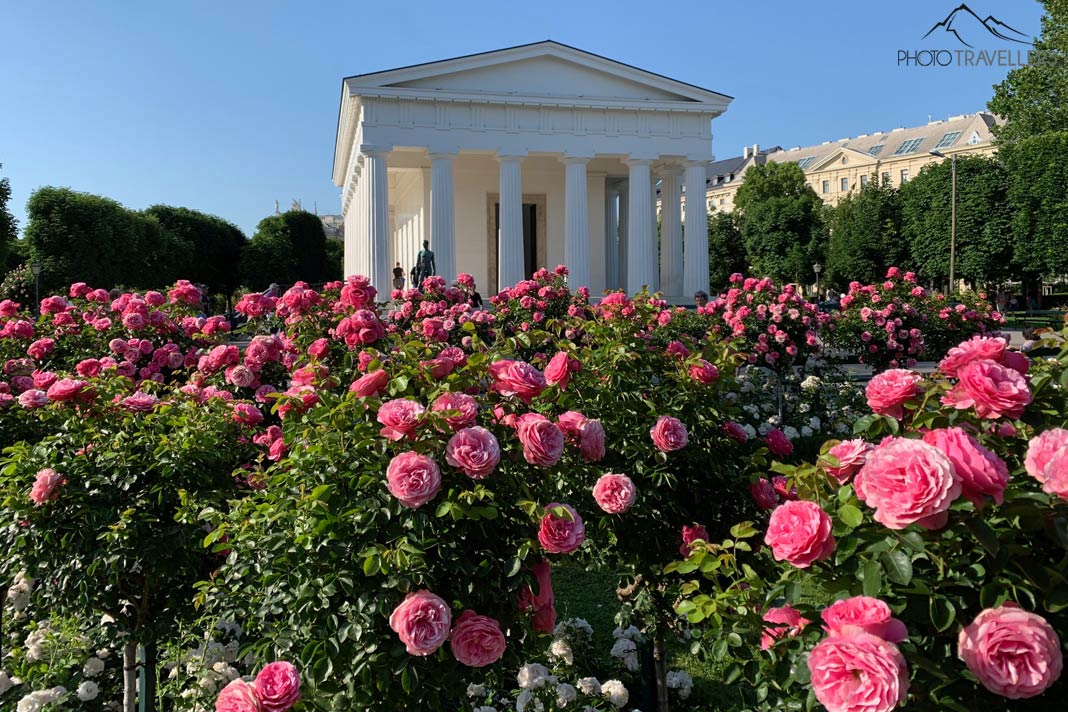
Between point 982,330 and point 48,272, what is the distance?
42989mm

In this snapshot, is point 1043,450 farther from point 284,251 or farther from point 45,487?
point 284,251

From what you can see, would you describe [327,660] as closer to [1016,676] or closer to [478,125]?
[1016,676]

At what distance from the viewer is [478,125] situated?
92.8 ft

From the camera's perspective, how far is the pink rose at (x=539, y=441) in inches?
98.2

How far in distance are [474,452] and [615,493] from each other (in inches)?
33.2

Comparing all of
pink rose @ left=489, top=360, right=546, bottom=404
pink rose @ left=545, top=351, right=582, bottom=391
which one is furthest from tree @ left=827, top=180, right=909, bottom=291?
pink rose @ left=489, top=360, right=546, bottom=404

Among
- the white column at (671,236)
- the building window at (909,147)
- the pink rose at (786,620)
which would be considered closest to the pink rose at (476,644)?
the pink rose at (786,620)

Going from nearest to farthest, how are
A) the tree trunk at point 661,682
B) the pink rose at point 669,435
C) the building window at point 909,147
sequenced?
the pink rose at point 669,435, the tree trunk at point 661,682, the building window at point 909,147

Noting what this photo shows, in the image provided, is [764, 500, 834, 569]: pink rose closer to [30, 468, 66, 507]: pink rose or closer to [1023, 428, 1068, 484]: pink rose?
[1023, 428, 1068, 484]: pink rose

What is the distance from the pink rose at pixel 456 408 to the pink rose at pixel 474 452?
0.09 metres

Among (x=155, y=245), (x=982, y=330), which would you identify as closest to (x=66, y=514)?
(x=982, y=330)

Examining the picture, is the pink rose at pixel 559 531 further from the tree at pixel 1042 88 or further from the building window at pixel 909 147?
the building window at pixel 909 147

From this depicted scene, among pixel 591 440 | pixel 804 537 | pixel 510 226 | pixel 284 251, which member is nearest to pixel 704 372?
pixel 591 440

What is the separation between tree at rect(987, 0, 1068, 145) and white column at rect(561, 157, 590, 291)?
22.8 meters
